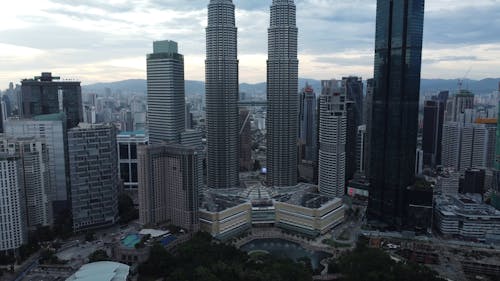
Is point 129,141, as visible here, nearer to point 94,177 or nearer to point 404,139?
point 94,177

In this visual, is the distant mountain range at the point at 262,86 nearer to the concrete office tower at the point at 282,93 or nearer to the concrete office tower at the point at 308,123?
Answer: the concrete office tower at the point at 308,123

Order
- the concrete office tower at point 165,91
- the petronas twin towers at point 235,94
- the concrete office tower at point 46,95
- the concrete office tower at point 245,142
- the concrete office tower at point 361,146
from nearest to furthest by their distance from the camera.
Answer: the concrete office tower at point 165,91 → the petronas twin towers at point 235,94 → the concrete office tower at point 46,95 → the concrete office tower at point 361,146 → the concrete office tower at point 245,142

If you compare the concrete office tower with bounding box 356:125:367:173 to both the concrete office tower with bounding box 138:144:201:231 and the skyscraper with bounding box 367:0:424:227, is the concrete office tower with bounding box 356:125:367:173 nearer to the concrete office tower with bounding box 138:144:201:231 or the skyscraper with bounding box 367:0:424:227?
the skyscraper with bounding box 367:0:424:227

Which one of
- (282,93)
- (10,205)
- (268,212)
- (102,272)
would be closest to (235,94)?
(282,93)

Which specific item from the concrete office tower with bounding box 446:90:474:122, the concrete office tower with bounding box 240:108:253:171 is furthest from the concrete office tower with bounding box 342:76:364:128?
the concrete office tower with bounding box 446:90:474:122

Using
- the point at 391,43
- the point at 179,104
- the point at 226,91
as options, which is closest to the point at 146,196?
the point at 179,104

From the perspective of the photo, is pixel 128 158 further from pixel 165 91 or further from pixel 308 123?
pixel 308 123

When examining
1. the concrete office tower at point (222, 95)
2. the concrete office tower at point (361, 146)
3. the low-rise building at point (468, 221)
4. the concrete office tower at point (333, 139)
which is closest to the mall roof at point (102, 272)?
the concrete office tower at point (222, 95)
